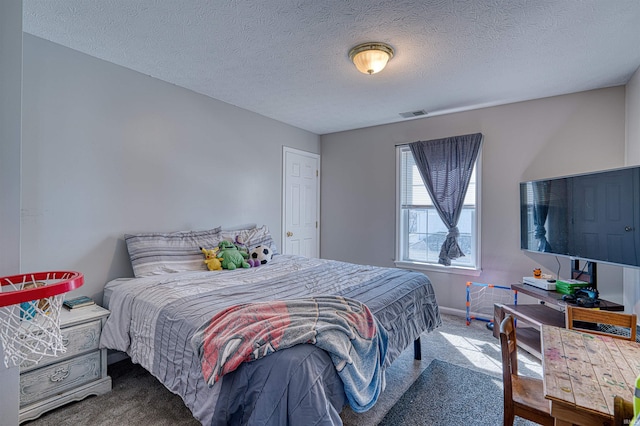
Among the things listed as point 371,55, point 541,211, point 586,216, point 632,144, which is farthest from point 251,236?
point 632,144

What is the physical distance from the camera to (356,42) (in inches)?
86.1

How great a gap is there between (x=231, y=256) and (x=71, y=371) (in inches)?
52.9

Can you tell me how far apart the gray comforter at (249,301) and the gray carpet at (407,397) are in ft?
1.14

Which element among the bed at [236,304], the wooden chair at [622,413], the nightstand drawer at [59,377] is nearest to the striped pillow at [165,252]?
the bed at [236,304]

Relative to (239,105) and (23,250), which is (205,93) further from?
(23,250)

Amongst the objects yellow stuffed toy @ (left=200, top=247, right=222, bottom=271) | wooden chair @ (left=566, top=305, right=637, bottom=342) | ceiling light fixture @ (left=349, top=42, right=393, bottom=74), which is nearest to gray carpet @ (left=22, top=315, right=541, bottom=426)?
wooden chair @ (left=566, top=305, right=637, bottom=342)

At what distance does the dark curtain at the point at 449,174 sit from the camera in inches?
140

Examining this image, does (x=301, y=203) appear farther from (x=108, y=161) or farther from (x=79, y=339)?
(x=79, y=339)

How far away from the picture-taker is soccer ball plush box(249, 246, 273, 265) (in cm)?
307

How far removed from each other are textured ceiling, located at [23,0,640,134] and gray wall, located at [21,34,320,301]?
7.8 inches

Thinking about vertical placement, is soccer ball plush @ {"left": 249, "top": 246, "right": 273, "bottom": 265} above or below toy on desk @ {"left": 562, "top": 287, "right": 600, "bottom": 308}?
above

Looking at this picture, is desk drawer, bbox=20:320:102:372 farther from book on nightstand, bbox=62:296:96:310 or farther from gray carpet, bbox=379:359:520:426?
gray carpet, bbox=379:359:520:426

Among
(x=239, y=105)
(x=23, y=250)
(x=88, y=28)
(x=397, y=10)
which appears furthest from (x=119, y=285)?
(x=397, y=10)

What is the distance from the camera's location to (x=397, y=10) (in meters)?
1.85
